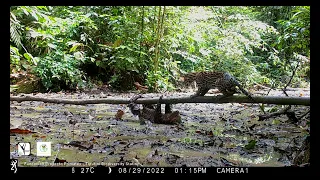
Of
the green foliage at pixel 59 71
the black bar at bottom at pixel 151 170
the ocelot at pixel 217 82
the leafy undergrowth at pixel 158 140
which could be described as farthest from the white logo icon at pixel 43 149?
the green foliage at pixel 59 71

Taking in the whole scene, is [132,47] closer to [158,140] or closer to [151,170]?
[158,140]

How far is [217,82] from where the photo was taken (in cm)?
270

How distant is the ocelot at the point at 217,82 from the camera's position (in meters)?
2.60

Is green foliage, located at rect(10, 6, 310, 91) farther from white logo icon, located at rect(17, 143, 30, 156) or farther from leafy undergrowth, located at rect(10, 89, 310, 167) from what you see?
white logo icon, located at rect(17, 143, 30, 156)

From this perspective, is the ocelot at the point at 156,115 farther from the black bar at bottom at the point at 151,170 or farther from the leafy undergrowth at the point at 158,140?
the black bar at bottom at the point at 151,170

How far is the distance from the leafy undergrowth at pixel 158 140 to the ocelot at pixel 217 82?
1.06ft

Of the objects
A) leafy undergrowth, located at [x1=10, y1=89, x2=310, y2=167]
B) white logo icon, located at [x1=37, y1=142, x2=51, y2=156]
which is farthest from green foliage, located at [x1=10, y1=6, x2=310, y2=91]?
white logo icon, located at [x1=37, y1=142, x2=51, y2=156]

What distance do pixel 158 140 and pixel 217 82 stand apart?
0.75 meters

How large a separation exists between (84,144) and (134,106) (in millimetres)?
1080

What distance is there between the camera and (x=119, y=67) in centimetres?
684

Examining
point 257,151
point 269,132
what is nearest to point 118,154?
point 257,151

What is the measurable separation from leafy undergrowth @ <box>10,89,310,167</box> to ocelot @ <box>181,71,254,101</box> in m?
0.32

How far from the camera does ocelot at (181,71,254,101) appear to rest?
260 centimetres

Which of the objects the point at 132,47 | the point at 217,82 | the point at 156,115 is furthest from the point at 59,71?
the point at 217,82
